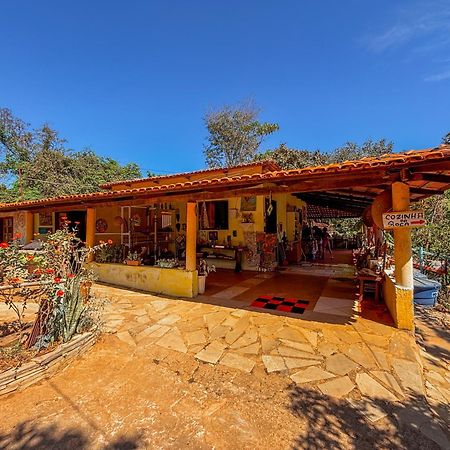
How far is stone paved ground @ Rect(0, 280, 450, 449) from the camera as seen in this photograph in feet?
7.96

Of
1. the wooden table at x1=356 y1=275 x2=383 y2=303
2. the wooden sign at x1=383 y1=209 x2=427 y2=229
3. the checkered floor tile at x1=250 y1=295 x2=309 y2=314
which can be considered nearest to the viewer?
the wooden sign at x1=383 y1=209 x2=427 y2=229

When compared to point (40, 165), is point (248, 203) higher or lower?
lower

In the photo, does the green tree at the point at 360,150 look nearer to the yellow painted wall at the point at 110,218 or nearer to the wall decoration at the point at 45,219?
the yellow painted wall at the point at 110,218

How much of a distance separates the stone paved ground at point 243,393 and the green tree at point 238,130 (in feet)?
76.2

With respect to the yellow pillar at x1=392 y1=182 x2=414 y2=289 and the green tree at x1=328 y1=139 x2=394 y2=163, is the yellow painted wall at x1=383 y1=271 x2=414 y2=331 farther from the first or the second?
the green tree at x1=328 y1=139 x2=394 y2=163

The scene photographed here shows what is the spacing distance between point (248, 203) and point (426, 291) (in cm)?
633

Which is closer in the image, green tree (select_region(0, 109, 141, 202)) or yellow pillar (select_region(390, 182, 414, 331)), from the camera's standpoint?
yellow pillar (select_region(390, 182, 414, 331))

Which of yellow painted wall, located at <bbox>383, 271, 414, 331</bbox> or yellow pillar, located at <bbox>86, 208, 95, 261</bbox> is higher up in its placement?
yellow pillar, located at <bbox>86, 208, 95, 261</bbox>

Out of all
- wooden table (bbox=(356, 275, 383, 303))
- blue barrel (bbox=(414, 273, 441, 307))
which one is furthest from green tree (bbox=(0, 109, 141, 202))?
blue barrel (bbox=(414, 273, 441, 307))

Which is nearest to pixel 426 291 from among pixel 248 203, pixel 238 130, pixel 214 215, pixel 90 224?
pixel 248 203

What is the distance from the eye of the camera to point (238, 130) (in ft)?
85.3

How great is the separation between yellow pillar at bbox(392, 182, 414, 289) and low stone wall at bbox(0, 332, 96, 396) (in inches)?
219

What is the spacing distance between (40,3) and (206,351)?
40.6 ft

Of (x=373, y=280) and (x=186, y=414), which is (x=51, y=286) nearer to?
(x=186, y=414)
